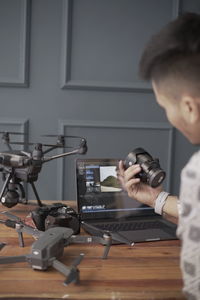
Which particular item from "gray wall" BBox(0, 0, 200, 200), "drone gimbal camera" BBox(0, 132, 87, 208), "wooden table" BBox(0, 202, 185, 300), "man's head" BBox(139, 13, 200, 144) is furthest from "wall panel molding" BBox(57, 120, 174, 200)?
"man's head" BBox(139, 13, 200, 144)

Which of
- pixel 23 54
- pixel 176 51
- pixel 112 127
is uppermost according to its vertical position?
pixel 23 54

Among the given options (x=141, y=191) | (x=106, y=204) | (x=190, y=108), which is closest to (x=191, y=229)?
(x=190, y=108)

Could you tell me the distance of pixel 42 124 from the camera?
2189mm

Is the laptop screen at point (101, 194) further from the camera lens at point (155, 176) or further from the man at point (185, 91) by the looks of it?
the man at point (185, 91)

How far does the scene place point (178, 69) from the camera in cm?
71

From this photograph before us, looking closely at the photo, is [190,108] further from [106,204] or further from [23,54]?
[23,54]

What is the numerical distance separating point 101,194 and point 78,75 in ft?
3.41

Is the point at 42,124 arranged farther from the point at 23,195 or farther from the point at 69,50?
the point at 23,195

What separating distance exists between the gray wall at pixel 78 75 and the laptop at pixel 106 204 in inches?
34.3

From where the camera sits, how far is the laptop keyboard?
1.19m

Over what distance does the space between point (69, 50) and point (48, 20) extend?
0.20 metres

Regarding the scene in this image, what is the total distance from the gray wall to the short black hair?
1477 mm

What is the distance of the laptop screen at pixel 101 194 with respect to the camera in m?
1.32

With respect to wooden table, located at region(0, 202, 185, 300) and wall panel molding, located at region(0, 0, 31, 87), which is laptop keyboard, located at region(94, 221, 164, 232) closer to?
wooden table, located at region(0, 202, 185, 300)
